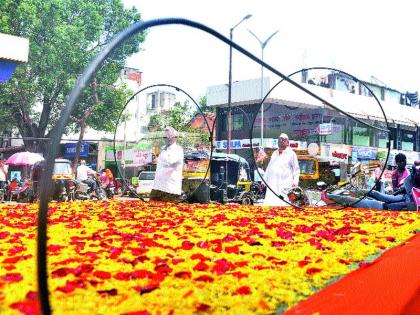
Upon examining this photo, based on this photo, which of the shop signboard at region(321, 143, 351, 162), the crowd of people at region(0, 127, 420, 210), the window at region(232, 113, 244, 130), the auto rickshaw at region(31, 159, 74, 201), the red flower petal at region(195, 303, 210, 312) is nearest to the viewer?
the red flower petal at region(195, 303, 210, 312)

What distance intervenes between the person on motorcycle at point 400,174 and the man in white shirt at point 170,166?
14.9ft

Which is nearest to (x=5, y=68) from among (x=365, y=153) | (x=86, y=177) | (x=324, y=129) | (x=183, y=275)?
(x=324, y=129)

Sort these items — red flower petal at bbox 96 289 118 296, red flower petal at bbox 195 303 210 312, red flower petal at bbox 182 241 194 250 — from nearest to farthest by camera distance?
red flower petal at bbox 195 303 210 312
red flower petal at bbox 96 289 118 296
red flower petal at bbox 182 241 194 250

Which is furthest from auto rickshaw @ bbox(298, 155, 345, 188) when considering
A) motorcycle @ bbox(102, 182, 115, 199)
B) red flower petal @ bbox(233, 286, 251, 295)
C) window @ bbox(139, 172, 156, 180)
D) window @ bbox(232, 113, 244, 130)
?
window @ bbox(232, 113, 244, 130)

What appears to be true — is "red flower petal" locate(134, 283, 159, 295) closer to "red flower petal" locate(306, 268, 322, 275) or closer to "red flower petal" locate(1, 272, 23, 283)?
"red flower petal" locate(1, 272, 23, 283)

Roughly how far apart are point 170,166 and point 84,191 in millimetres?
9533

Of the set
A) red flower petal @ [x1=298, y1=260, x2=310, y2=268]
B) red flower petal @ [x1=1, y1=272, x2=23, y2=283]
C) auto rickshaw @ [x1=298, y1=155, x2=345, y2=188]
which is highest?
auto rickshaw @ [x1=298, y1=155, x2=345, y2=188]

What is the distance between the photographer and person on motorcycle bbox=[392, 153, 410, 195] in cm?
1030

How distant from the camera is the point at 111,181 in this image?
1867 cm

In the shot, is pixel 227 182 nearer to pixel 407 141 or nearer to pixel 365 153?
pixel 365 153

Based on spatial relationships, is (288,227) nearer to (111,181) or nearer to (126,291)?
(126,291)

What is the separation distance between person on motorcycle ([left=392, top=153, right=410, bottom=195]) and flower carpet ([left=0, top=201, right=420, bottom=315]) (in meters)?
3.83

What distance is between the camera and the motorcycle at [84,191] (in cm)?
1779

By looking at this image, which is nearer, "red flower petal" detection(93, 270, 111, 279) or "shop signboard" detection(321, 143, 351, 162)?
"red flower petal" detection(93, 270, 111, 279)
